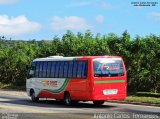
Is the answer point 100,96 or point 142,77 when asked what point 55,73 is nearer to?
point 100,96

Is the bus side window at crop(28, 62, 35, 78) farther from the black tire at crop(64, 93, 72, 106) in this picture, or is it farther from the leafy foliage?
the leafy foliage

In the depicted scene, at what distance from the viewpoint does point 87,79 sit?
85.9 ft

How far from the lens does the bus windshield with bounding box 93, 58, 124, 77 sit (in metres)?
26.1

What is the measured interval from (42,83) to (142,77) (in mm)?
10456

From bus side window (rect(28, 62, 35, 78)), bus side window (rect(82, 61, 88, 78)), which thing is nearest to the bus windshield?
bus side window (rect(82, 61, 88, 78))

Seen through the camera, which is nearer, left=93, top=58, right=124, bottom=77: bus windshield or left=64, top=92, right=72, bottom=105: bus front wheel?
left=93, top=58, right=124, bottom=77: bus windshield

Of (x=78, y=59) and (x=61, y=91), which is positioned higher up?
(x=78, y=59)

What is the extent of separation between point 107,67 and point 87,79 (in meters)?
1.22

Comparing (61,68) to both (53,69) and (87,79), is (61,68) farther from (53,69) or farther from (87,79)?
(87,79)

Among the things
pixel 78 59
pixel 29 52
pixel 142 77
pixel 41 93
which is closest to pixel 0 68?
pixel 29 52

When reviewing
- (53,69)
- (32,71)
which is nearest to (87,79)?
(53,69)

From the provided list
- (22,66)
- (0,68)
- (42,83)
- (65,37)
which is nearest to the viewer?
(42,83)

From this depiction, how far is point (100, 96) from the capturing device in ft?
85.6

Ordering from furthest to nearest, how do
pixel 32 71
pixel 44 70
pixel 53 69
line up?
pixel 32 71, pixel 44 70, pixel 53 69
